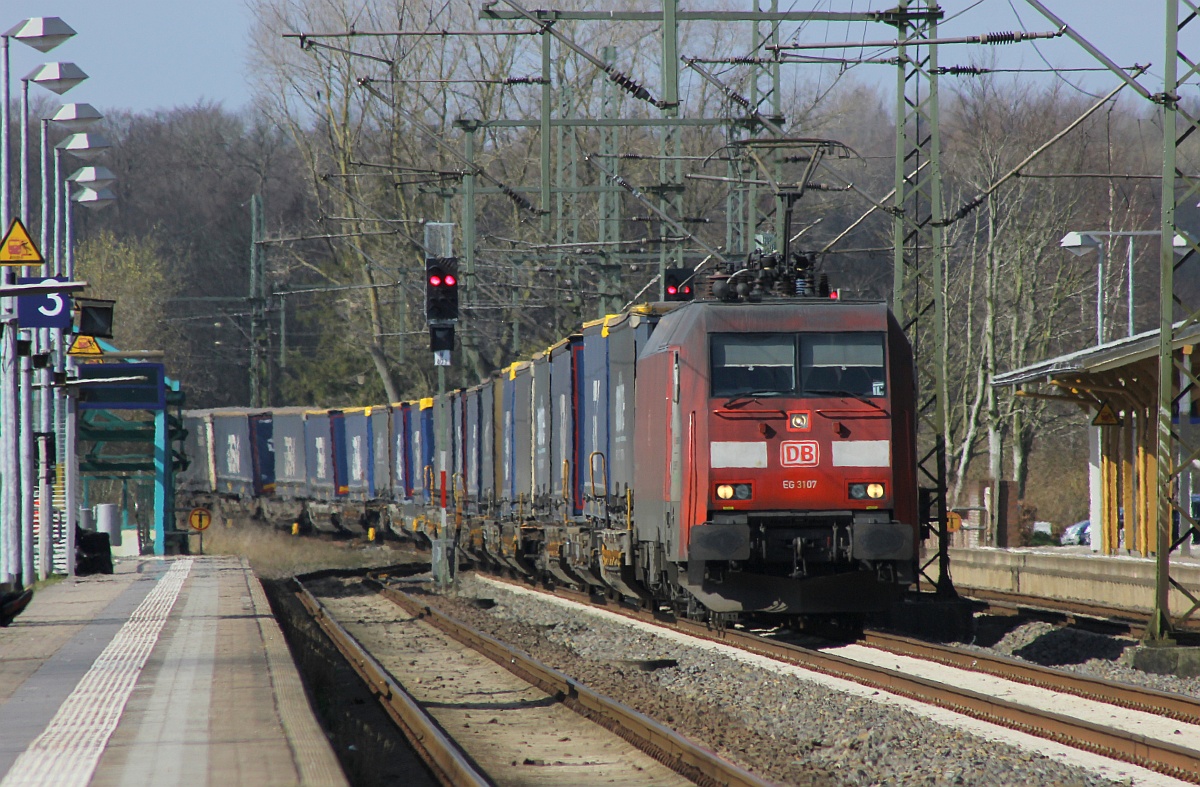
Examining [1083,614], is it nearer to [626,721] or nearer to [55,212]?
[626,721]

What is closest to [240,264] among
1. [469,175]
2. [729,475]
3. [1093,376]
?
[469,175]

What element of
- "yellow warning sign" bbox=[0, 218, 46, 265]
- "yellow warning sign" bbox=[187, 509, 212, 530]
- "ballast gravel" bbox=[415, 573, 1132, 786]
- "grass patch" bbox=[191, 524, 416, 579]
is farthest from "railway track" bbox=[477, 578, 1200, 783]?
"yellow warning sign" bbox=[187, 509, 212, 530]

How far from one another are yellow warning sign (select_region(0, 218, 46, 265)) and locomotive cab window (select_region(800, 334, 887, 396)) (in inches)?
365

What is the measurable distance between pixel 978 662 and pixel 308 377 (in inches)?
2473

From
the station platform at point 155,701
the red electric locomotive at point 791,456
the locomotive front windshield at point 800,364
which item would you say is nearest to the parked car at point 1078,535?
the station platform at point 155,701

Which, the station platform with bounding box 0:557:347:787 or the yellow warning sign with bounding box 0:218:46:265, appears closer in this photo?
the station platform with bounding box 0:557:347:787

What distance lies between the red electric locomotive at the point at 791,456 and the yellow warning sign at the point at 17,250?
26.6 feet

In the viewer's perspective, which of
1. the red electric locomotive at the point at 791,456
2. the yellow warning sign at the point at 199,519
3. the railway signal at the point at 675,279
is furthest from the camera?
the yellow warning sign at the point at 199,519

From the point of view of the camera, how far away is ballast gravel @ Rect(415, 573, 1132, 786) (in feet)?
27.2

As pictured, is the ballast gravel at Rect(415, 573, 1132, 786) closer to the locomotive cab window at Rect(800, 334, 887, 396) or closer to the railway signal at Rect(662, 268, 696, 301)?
the locomotive cab window at Rect(800, 334, 887, 396)

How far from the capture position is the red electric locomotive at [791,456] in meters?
13.6

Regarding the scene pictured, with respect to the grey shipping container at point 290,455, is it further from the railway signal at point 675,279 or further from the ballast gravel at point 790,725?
the ballast gravel at point 790,725

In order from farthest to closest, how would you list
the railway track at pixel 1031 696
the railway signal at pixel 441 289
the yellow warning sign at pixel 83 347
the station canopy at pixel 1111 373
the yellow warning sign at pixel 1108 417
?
the yellow warning sign at pixel 83 347, the yellow warning sign at pixel 1108 417, the railway signal at pixel 441 289, the station canopy at pixel 1111 373, the railway track at pixel 1031 696

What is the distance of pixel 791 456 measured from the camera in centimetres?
1366
